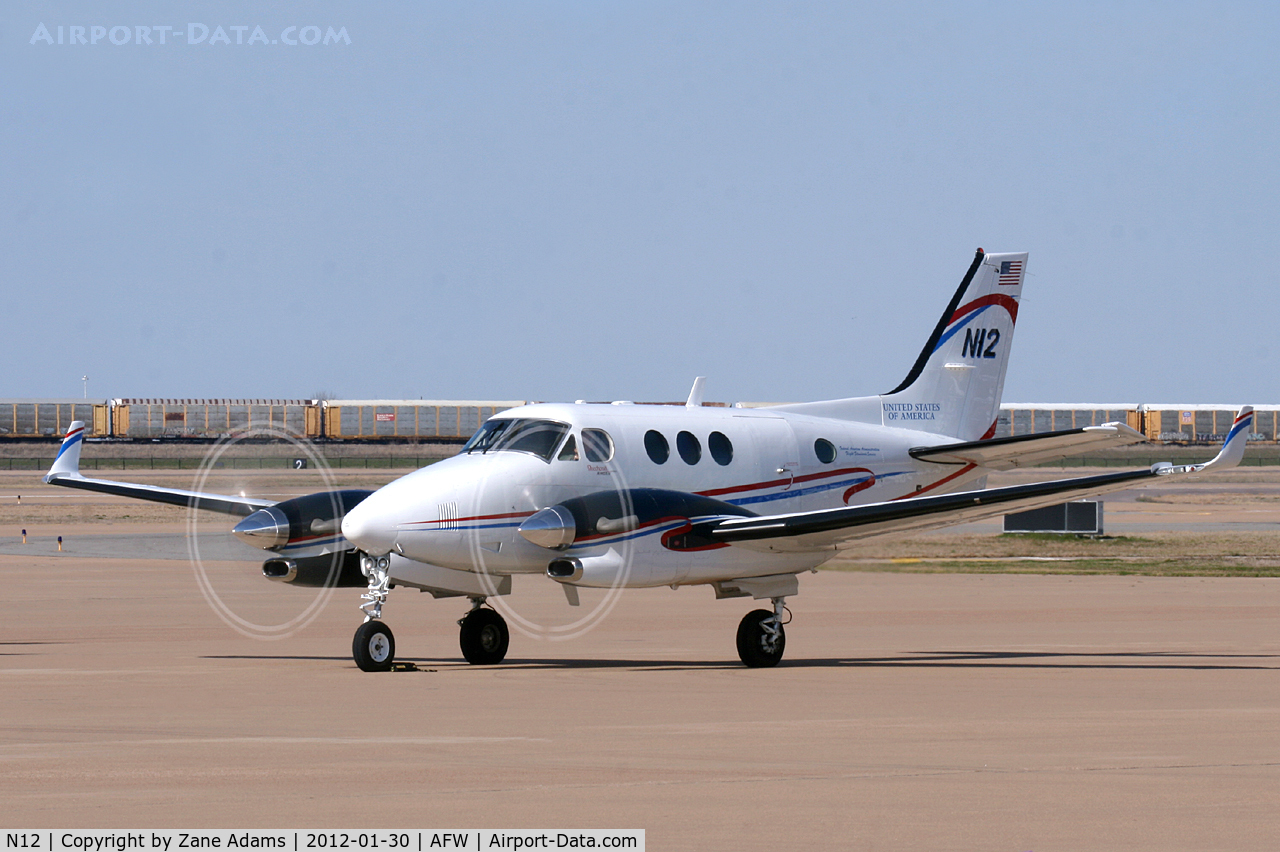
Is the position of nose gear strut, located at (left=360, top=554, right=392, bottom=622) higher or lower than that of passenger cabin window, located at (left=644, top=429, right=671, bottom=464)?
lower

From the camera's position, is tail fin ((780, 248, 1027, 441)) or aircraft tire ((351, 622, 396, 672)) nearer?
aircraft tire ((351, 622, 396, 672))

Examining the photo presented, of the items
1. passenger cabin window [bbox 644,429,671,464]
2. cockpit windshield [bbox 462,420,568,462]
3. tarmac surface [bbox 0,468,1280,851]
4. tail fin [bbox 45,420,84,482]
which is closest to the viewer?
tarmac surface [bbox 0,468,1280,851]

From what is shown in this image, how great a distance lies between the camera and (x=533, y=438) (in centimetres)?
1828

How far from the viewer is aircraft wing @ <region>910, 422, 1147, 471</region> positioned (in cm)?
1869

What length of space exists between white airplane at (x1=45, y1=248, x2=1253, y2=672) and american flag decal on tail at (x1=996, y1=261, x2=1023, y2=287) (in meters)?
3.17

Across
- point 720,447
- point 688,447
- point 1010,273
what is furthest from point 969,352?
point 688,447

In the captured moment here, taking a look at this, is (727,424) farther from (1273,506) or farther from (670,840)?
(1273,506)

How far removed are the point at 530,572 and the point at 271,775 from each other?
8.18 metres

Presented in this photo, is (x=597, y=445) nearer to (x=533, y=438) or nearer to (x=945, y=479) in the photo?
(x=533, y=438)

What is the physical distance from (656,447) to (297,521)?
4211 millimetres

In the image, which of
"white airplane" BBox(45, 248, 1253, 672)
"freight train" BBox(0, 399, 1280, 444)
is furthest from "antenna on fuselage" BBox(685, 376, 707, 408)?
"freight train" BBox(0, 399, 1280, 444)

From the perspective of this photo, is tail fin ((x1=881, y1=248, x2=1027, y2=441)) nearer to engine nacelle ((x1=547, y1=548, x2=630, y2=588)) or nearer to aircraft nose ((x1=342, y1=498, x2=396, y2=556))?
engine nacelle ((x1=547, y1=548, x2=630, y2=588))

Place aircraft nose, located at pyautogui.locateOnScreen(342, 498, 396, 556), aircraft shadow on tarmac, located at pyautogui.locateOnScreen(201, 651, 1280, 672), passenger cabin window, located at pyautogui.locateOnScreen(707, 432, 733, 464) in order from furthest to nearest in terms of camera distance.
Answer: passenger cabin window, located at pyautogui.locateOnScreen(707, 432, 733, 464) → aircraft shadow on tarmac, located at pyautogui.locateOnScreen(201, 651, 1280, 672) → aircraft nose, located at pyautogui.locateOnScreen(342, 498, 396, 556)

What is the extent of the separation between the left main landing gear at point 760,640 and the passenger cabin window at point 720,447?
2097 mm
